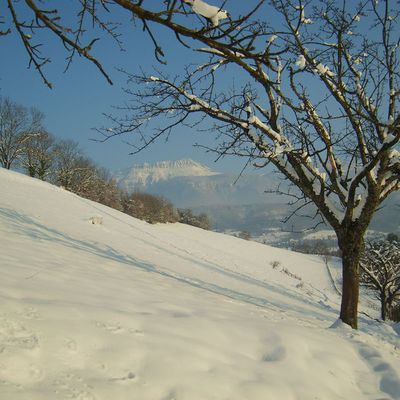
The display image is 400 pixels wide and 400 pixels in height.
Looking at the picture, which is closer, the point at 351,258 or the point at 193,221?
the point at 351,258

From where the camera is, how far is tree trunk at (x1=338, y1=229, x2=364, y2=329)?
5879 millimetres

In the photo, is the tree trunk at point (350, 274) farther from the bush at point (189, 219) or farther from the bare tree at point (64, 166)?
the bush at point (189, 219)

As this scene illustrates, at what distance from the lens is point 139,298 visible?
4379 mm

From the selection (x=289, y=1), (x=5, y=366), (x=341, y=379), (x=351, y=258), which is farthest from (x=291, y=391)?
(x=289, y=1)

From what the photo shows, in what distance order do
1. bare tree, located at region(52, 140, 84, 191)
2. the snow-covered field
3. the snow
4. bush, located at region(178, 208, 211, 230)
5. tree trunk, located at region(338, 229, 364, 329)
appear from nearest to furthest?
the snow < the snow-covered field < tree trunk, located at region(338, 229, 364, 329) < bare tree, located at region(52, 140, 84, 191) < bush, located at region(178, 208, 211, 230)

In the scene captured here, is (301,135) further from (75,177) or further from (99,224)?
(75,177)

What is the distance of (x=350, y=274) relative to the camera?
5.97m

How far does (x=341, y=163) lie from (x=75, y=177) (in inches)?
1620

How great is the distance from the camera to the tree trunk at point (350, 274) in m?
5.88

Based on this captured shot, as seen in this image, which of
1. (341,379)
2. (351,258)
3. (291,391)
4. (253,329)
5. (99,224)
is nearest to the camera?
(291,391)

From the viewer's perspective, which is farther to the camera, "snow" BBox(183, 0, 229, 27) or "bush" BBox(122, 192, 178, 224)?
"bush" BBox(122, 192, 178, 224)

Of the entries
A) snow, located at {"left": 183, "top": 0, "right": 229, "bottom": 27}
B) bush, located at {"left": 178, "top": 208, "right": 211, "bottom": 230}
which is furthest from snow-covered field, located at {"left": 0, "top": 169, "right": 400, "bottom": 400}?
bush, located at {"left": 178, "top": 208, "right": 211, "bottom": 230}

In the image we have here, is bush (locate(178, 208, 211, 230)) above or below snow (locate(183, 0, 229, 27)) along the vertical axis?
above

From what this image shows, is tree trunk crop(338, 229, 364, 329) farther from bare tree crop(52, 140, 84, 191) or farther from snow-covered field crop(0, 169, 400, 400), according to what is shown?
bare tree crop(52, 140, 84, 191)
